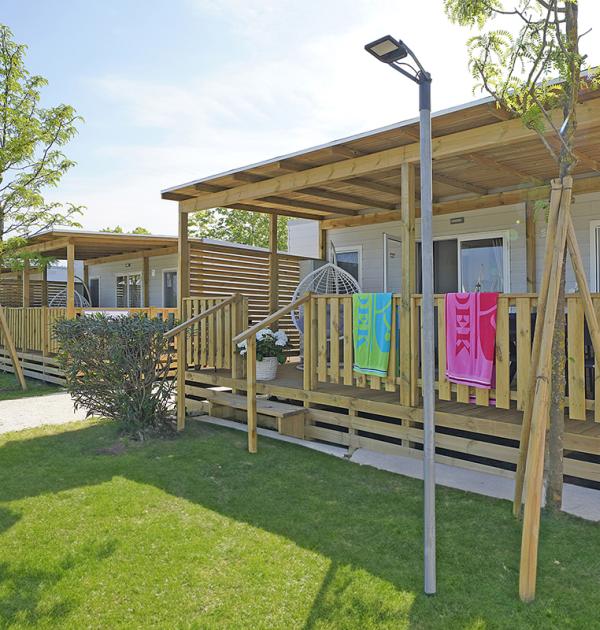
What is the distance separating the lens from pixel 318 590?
2754 millimetres

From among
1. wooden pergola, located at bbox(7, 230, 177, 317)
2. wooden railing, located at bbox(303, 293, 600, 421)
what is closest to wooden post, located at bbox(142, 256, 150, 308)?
wooden pergola, located at bbox(7, 230, 177, 317)

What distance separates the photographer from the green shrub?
5.71 metres

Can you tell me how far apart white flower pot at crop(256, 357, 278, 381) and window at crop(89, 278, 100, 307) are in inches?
468

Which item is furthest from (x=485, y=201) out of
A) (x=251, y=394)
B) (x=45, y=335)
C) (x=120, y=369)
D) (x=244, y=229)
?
(x=244, y=229)

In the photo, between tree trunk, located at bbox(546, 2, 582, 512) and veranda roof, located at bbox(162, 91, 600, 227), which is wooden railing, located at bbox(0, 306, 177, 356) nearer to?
veranda roof, located at bbox(162, 91, 600, 227)

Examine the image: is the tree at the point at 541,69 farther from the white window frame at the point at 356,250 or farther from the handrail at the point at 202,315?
the white window frame at the point at 356,250

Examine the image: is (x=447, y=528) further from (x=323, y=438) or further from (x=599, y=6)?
(x=599, y=6)

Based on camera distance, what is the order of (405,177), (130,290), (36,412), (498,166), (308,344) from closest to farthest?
(405,177), (308,344), (498,166), (36,412), (130,290)

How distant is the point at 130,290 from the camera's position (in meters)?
15.7

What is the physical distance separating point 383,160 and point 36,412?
18.8 ft

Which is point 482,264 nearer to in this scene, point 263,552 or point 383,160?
point 383,160

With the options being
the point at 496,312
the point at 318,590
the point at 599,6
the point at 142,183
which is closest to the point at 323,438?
the point at 496,312

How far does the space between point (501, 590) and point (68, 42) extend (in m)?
8.96

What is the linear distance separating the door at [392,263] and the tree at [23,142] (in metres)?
5.43
